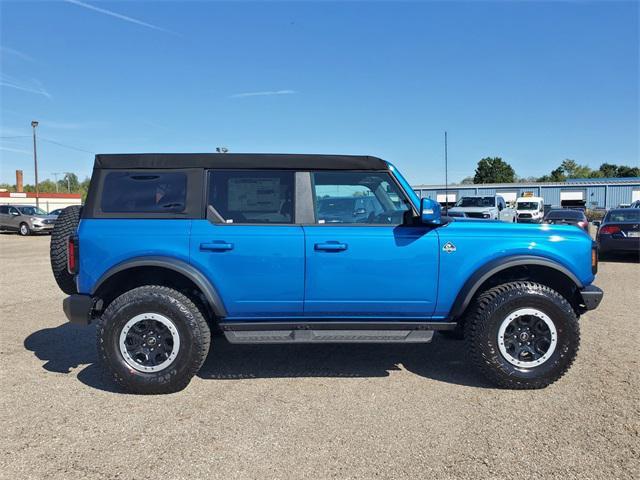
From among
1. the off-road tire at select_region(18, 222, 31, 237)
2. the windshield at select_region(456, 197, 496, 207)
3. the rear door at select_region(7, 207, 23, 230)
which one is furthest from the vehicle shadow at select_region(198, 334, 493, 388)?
the rear door at select_region(7, 207, 23, 230)

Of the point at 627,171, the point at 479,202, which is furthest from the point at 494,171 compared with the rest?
the point at 479,202

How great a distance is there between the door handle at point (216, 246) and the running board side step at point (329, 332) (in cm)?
66

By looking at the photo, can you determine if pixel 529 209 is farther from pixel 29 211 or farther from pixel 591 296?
pixel 29 211

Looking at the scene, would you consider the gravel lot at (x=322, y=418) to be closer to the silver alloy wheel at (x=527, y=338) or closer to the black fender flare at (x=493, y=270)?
the silver alloy wheel at (x=527, y=338)

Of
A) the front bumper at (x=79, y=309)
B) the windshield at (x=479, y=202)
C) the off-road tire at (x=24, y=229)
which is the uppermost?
the windshield at (x=479, y=202)

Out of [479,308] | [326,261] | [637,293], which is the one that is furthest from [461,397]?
[637,293]

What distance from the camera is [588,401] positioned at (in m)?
3.62

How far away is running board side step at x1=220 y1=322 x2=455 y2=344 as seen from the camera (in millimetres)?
3881

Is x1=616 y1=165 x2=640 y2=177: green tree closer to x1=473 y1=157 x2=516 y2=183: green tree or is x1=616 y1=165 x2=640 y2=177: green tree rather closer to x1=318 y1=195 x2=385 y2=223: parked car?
x1=473 y1=157 x2=516 y2=183: green tree

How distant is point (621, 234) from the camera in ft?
39.8

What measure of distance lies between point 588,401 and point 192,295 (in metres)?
3.45

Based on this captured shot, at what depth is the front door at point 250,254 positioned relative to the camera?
384cm

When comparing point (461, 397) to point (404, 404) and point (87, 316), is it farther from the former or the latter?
point (87, 316)

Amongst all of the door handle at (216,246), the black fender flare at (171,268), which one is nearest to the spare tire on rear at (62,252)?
the black fender flare at (171,268)
